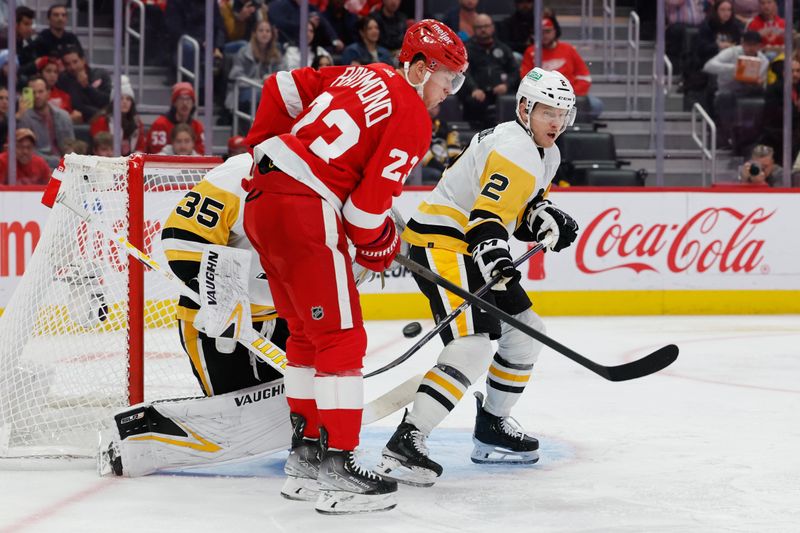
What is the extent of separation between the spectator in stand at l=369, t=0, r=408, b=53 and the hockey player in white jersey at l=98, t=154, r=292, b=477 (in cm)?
461

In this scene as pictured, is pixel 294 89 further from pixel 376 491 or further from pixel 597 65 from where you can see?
pixel 597 65

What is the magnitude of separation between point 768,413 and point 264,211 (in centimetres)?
217

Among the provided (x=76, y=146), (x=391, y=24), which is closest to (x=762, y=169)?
(x=391, y=24)

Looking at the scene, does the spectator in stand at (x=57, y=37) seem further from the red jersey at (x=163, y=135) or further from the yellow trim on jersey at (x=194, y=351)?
the yellow trim on jersey at (x=194, y=351)

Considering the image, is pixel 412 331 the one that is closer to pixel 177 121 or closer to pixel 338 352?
pixel 338 352

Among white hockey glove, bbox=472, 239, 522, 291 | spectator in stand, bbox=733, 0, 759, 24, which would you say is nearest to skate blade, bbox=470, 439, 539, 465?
white hockey glove, bbox=472, 239, 522, 291

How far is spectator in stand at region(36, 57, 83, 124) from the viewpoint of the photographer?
7012 mm

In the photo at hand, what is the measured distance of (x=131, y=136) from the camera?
7.04m

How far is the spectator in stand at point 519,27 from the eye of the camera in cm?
773

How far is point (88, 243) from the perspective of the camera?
3.50 metres

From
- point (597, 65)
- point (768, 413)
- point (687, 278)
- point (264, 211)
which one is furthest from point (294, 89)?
point (597, 65)

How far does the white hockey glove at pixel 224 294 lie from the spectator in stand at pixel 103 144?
3.87 m

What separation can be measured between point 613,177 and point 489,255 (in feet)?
15.2

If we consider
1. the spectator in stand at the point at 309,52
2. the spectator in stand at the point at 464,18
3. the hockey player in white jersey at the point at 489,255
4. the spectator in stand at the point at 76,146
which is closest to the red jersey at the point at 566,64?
the spectator in stand at the point at 464,18
